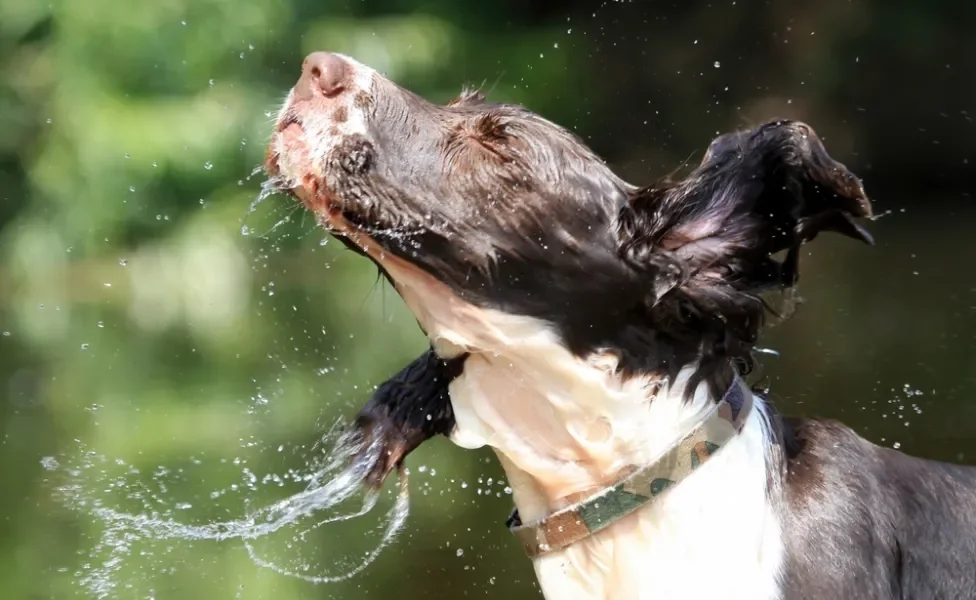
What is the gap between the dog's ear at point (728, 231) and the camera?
95.3 inches

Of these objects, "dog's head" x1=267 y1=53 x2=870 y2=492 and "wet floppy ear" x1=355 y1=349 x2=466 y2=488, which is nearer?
"dog's head" x1=267 y1=53 x2=870 y2=492

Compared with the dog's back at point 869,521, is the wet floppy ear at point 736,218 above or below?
above

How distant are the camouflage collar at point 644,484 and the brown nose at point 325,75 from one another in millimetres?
946

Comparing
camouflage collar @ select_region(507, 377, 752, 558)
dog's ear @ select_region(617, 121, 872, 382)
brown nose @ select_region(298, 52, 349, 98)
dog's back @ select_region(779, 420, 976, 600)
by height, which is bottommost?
dog's back @ select_region(779, 420, 976, 600)

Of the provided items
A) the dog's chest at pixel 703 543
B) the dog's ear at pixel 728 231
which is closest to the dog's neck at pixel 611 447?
the dog's chest at pixel 703 543

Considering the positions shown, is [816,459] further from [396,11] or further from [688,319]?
[396,11]

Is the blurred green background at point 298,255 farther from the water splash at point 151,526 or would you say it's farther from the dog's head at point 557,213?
the dog's head at point 557,213

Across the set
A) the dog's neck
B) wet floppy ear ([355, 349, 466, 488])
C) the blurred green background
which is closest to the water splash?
the blurred green background

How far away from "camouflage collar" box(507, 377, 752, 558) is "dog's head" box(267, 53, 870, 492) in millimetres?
84

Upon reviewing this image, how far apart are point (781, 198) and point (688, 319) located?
1.00ft

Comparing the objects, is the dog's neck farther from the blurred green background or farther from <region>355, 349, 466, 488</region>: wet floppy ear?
the blurred green background

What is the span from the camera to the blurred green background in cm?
461

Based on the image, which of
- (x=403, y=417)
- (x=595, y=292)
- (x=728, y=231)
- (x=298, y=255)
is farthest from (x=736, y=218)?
(x=298, y=255)

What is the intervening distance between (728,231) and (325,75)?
863mm
